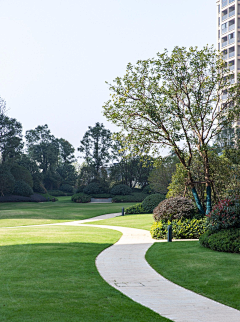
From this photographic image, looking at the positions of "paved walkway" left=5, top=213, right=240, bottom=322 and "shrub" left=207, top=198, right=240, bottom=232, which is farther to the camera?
"shrub" left=207, top=198, right=240, bottom=232

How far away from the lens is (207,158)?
16.0 meters

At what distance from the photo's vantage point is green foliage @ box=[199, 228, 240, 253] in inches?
406

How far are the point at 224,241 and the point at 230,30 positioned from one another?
2418 inches

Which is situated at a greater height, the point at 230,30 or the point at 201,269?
the point at 230,30

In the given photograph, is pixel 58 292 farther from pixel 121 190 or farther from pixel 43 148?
pixel 43 148

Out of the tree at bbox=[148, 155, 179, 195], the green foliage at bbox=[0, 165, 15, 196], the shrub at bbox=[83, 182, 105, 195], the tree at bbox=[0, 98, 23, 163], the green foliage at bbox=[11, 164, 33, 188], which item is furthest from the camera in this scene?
the shrub at bbox=[83, 182, 105, 195]

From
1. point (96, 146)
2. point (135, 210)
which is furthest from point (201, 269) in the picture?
point (96, 146)

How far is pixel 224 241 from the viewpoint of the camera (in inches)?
417

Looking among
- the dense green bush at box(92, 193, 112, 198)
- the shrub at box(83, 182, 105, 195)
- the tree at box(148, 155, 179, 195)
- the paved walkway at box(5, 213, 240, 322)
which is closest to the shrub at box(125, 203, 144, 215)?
the tree at box(148, 155, 179, 195)

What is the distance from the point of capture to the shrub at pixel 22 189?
157ft

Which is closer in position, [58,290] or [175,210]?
[58,290]

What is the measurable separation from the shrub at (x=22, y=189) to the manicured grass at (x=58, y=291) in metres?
38.1

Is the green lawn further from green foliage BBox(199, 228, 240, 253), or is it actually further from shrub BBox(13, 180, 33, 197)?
shrub BBox(13, 180, 33, 197)

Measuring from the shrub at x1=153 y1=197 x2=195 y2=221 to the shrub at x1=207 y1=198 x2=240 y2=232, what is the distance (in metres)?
3.20
